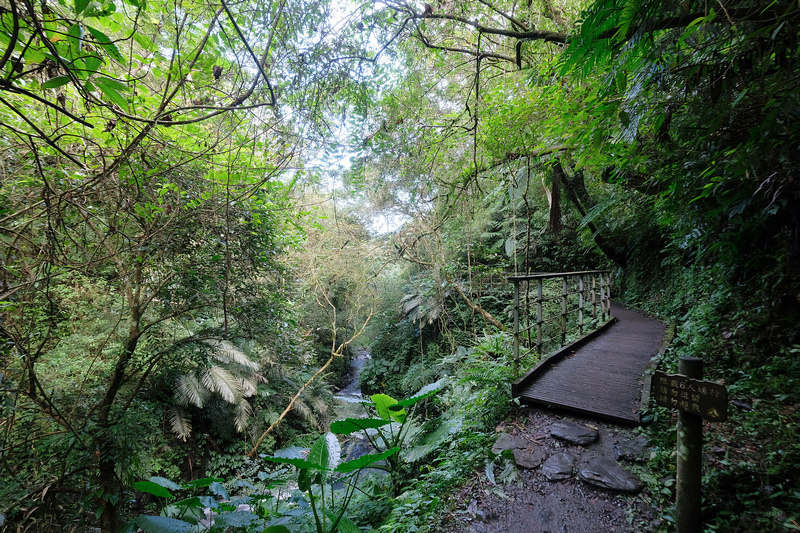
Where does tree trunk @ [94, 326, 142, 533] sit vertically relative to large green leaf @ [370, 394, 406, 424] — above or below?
below

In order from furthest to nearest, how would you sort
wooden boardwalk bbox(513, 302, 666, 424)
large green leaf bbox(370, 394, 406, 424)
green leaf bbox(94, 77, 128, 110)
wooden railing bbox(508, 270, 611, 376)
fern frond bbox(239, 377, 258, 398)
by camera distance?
1. fern frond bbox(239, 377, 258, 398)
2. wooden railing bbox(508, 270, 611, 376)
3. wooden boardwalk bbox(513, 302, 666, 424)
4. large green leaf bbox(370, 394, 406, 424)
5. green leaf bbox(94, 77, 128, 110)

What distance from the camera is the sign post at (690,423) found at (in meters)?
1.69

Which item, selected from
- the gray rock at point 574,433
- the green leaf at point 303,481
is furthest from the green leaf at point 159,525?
the gray rock at point 574,433

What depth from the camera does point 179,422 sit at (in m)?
5.79

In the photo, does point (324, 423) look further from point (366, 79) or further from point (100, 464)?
point (366, 79)

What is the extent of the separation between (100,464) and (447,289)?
635 centimetres

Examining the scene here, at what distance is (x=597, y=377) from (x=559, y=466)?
5.41 ft

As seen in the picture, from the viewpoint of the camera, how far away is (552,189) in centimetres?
744

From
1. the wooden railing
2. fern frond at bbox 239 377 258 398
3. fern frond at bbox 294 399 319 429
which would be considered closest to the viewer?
the wooden railing

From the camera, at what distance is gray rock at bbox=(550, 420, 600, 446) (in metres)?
2.71

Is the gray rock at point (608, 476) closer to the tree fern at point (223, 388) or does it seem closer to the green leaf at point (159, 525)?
the green leaf at point (159, 525)

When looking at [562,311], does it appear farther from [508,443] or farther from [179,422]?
[179,422]

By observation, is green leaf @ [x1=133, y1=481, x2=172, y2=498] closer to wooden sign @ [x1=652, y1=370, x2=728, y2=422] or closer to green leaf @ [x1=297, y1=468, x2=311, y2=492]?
green leaf @ [x1=297, y1=468, x2=311, y2=492]

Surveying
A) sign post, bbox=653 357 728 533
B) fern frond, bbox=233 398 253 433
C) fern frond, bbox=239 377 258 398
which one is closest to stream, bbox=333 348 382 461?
fern frond, bbox=239 377 258 398
